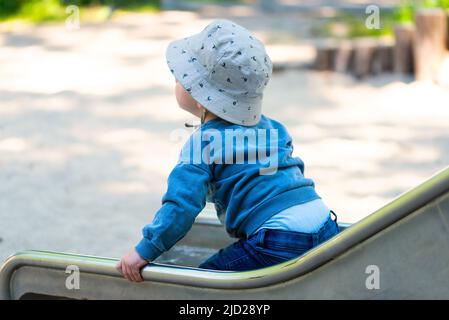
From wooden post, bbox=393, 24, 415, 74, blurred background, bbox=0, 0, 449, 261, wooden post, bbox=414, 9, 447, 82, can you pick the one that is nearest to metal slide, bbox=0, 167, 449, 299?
blurred background, bbox=0, 0, 449, 261

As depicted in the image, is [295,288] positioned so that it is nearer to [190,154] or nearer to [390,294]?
[390,294]

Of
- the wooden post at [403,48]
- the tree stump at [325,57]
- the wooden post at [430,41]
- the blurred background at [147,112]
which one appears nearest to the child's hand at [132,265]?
the blurred background at [147,112]

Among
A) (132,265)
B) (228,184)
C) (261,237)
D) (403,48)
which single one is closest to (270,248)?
(261,237)

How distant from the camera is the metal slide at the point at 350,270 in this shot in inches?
62.6

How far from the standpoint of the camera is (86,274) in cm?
191

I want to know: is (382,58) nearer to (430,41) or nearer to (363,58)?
(363,58)

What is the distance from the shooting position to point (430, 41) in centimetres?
566

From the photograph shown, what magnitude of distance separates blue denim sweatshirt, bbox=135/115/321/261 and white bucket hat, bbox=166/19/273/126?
0.15 feet

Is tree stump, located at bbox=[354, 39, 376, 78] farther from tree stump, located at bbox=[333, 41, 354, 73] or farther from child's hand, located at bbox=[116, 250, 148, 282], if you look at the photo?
child's hand, located at bbox=[116, 250, 148, 282]

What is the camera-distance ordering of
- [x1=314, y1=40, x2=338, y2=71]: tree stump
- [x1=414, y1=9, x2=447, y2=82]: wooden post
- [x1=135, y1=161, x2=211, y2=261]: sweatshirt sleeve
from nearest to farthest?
[x1=135, y1=161, x2=211, y2=261]: sweatshirt sleeve → [x1=414, y1=9, x2=447, y2=82]: wooden post → [x1=314, y1=40, x2=338, y2=71]: tree stump

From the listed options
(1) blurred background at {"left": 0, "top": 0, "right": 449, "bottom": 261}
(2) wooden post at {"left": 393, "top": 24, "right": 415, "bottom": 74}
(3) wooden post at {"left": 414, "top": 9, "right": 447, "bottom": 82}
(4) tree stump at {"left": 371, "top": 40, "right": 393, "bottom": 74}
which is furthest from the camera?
(4) tree stump at {"left": 371, "top": 40, "right": 393, "bottom": 74}

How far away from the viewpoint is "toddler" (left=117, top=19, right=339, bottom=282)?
1.84m

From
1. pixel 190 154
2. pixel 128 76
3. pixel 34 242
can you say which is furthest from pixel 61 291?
pixel 128 76

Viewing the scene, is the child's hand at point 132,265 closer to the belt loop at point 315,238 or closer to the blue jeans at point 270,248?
the blue jeans at point 270,248
